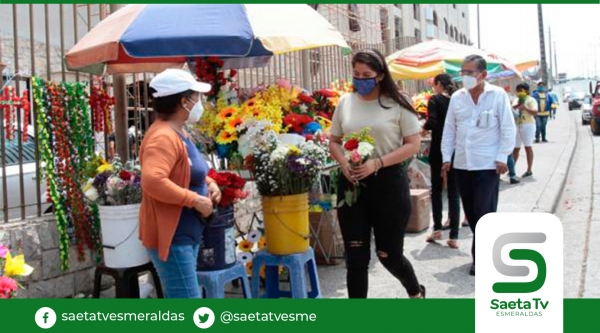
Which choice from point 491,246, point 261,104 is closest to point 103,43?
point 261,104

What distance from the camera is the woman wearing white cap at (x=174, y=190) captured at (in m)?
3.06

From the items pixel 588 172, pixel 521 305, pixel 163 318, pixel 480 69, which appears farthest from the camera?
pixel 588 172

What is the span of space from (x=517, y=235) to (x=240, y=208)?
419cm

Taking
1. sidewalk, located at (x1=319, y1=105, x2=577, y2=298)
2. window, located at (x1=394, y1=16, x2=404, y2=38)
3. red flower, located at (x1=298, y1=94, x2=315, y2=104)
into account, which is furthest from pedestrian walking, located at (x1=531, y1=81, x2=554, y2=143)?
window, located at (x1=394, y1=16, x2=404, y2=38)

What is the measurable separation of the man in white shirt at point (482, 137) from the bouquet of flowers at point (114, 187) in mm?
2585

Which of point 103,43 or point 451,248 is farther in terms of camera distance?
point 451,248

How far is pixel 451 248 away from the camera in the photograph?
6227 mm

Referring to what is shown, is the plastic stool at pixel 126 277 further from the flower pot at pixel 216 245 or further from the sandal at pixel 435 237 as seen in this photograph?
the sandal at pixel 435 237

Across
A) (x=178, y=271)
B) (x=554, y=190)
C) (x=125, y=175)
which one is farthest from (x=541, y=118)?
(x=178, y=271)

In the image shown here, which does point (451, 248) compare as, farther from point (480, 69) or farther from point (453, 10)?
point (453, 10)

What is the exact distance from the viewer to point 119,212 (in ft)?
14.1

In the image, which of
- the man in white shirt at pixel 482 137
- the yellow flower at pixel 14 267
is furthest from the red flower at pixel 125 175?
the man in white shirt at pixel 482 137

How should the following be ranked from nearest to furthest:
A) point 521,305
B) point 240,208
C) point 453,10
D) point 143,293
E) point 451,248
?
point 521,305 < point 143,293 < point 451,248 < point 240,208 < point 453,10

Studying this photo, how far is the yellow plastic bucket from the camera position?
4461mm
